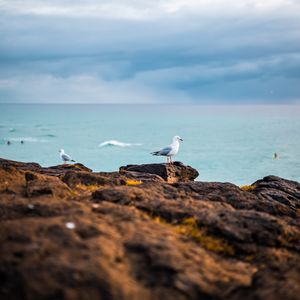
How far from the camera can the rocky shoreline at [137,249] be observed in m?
7.59

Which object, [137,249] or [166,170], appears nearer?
[137,249]

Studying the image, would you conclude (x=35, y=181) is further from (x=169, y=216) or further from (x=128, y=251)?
(x=128, y=251)

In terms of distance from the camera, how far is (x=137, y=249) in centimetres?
892

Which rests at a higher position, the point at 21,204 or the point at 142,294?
the point at 21,204

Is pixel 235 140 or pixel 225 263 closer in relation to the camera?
pixel 225 263

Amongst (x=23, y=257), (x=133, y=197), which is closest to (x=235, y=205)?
(x=133, y=197)

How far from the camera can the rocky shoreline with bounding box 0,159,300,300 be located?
7.59m

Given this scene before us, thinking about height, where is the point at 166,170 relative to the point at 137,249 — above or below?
below

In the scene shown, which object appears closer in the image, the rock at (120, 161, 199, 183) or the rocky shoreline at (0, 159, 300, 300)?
the rocky shoreline at (0, 159, 300, 300)

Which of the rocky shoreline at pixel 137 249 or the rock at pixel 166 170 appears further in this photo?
the rock at pixel 166 170

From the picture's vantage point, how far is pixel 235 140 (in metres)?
167

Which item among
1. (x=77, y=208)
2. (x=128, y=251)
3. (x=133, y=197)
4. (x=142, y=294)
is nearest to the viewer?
(x=142, y=294)

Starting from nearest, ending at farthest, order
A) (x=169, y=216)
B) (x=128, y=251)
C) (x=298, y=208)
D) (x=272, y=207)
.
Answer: (x=128, y=251) < (x=169, y=216) < (x=272, y=207) < (x=298, y=208)

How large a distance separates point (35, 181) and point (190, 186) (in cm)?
634
